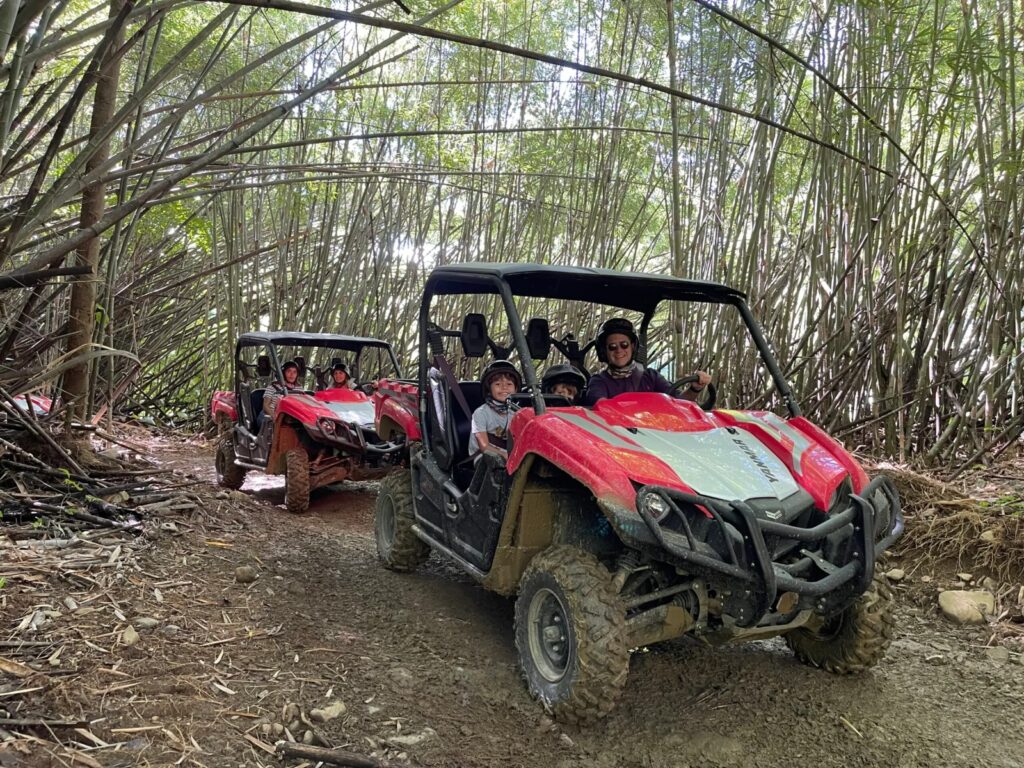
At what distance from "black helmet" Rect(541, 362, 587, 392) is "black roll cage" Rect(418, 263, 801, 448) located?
8.4 inches

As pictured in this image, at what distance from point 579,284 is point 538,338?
0.28m

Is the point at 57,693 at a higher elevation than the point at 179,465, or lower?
higher

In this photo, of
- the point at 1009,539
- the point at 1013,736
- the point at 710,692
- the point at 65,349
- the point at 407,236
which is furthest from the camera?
the point at 407,236

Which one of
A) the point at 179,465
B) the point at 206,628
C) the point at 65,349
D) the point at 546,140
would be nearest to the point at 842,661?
the point at 206,628

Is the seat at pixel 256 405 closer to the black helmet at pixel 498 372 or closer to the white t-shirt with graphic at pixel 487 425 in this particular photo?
the black helmet at pixel 498 372

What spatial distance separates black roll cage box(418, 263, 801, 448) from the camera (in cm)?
248

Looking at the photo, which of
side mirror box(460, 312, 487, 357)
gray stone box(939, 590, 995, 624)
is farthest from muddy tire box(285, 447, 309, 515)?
gray stone box(939, 590, 995, 624)

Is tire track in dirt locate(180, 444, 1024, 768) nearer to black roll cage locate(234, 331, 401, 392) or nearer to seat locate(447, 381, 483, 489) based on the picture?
seat locate(447, 381, 483, 489)

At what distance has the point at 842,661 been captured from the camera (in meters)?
2.33

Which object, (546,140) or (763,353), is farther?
(546,140)

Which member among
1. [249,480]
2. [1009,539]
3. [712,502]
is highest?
[712,502]

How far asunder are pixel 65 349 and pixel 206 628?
5.70 ft

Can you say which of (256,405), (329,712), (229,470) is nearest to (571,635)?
(329,712)

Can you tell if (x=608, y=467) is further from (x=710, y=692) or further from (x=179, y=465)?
(x=179, y=465)
